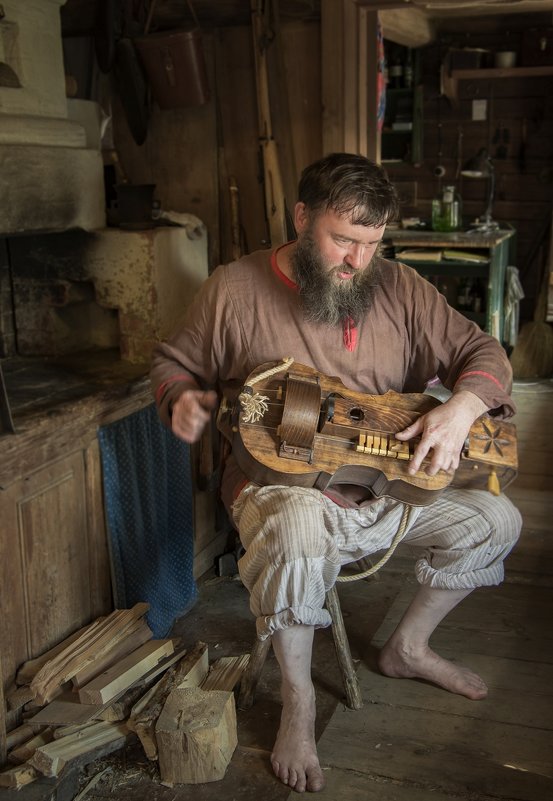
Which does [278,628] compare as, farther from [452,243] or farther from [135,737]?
[452,243]

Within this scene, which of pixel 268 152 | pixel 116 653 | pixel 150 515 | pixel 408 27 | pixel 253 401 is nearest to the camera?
pixel 253 401

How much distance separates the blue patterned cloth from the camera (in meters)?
2.66

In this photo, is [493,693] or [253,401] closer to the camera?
[253,401]

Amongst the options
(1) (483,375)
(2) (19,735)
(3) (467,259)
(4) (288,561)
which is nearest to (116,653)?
(2) (19,735)

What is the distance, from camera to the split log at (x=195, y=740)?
2.08 meters

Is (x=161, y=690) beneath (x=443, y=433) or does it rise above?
beneath

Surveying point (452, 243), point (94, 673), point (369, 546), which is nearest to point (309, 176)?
point (369, 546)

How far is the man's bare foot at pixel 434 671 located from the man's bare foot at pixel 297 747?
15.5 inches

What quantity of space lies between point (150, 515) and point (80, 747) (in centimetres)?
81

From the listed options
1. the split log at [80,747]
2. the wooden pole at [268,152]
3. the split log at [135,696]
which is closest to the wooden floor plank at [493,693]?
the split log at [135,696]

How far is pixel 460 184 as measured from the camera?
7.61 m

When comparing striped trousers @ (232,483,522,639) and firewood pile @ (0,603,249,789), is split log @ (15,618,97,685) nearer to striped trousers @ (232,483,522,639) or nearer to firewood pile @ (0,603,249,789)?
firewood pile @ (0,603,249,789)

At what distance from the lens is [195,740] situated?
2074 millimetres

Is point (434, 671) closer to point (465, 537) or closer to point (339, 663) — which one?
point (339, 663)
